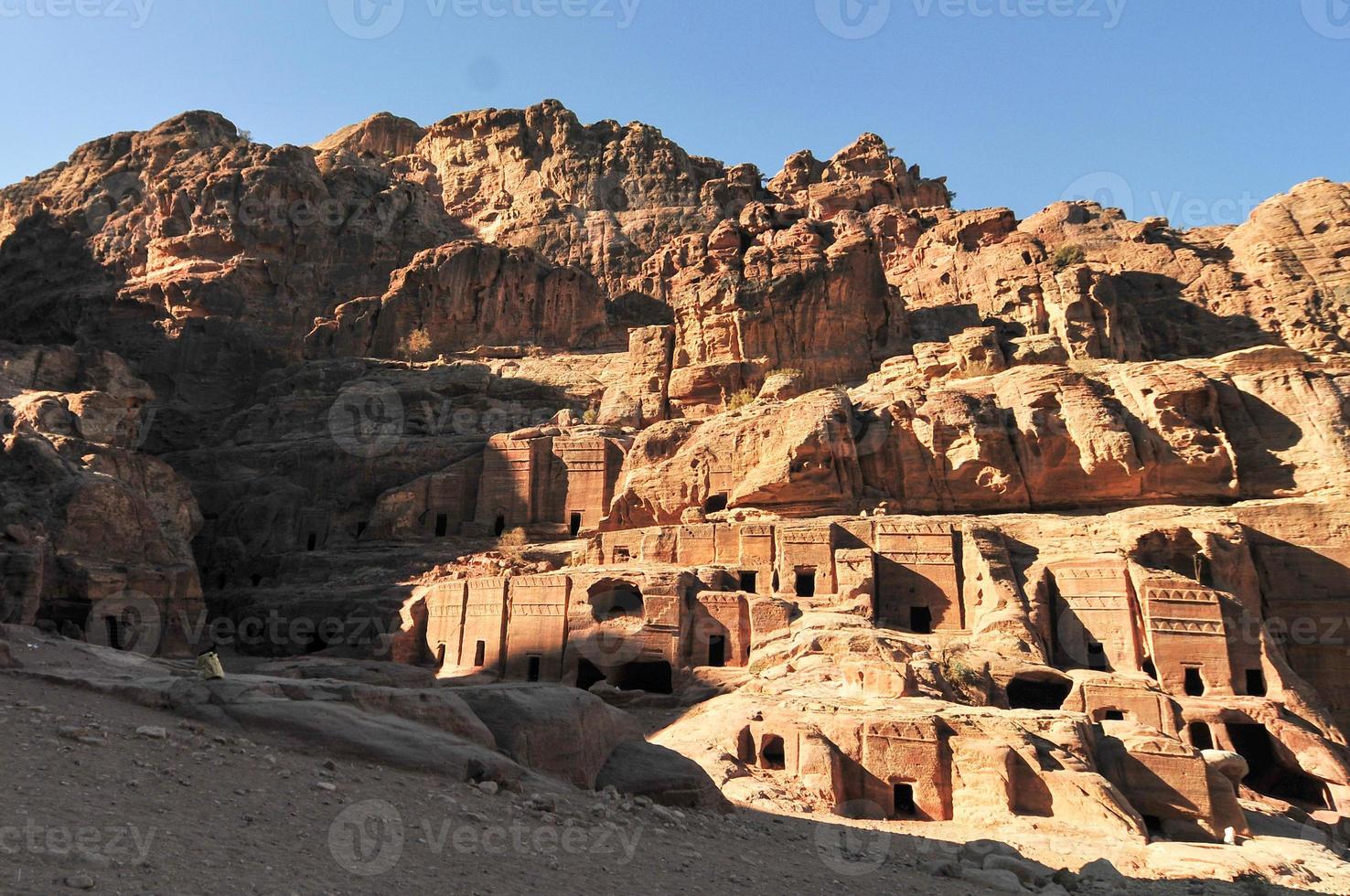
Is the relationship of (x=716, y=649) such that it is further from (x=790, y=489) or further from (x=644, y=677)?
(x=790, y=489)

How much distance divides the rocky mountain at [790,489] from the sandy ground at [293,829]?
301 cm

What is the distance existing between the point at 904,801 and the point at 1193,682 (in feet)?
43.1

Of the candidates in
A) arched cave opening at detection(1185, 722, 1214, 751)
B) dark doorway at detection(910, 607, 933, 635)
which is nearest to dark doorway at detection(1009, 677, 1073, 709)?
arched cave opening at detection(1185, 722, 1214, 751)

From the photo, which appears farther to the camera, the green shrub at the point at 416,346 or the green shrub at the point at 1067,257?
the green shrub at the point at 416,346

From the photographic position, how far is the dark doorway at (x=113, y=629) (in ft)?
113

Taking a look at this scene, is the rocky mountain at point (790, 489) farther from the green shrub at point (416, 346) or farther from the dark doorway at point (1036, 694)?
A: the green shrub at point (416, 346)

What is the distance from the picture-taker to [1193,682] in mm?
32281

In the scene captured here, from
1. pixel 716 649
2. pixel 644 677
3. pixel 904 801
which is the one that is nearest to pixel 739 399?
pixel 644 677

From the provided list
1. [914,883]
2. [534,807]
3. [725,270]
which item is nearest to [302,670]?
[534,807]

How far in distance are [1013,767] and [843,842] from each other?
25.0 ft

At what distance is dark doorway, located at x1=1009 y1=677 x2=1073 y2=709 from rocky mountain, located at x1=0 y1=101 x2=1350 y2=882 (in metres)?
0.10

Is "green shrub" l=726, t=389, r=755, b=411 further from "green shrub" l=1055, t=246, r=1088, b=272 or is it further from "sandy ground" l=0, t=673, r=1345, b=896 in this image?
"sandy ground" l=0, t=673, r=1345, b=896

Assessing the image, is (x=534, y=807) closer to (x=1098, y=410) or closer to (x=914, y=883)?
(x=914, y=883)

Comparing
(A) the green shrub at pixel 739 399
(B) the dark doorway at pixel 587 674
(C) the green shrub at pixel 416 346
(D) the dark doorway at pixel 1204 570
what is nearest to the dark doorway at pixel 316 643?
(B) the dark doorway at pixel 587 674
